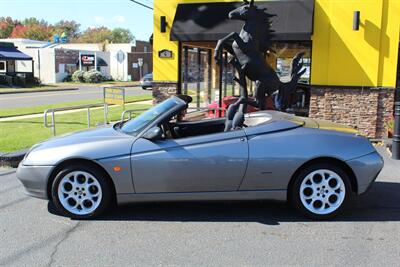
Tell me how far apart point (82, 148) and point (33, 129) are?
8.12m

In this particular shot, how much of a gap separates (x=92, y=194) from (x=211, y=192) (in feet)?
4.30

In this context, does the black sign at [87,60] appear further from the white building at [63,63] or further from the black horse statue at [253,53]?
the black horse statue at [253,53]

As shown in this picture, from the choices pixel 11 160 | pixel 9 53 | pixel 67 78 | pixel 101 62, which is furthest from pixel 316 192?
pixel 101 62

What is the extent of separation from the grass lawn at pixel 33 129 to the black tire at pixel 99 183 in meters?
4.58

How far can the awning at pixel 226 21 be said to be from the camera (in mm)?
11359

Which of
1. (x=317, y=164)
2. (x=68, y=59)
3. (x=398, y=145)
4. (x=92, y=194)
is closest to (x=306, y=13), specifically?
(x=398, y=145)

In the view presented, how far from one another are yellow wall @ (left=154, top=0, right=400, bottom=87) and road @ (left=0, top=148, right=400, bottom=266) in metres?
6.09

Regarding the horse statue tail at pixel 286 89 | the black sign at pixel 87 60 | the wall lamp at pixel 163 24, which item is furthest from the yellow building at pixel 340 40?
the black sign at pixel 87 60

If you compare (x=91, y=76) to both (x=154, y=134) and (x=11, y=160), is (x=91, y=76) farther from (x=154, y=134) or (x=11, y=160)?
(x=154, y=134)

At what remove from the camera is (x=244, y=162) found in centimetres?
511

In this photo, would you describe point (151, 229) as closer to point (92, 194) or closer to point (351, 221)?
point (92, 194)

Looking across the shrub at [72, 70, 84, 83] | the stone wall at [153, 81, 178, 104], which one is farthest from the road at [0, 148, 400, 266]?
the shrub at [72, 70, 84, 83]

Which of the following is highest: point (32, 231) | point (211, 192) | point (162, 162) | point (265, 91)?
point (265, 91)

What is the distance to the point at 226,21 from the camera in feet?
39.8
